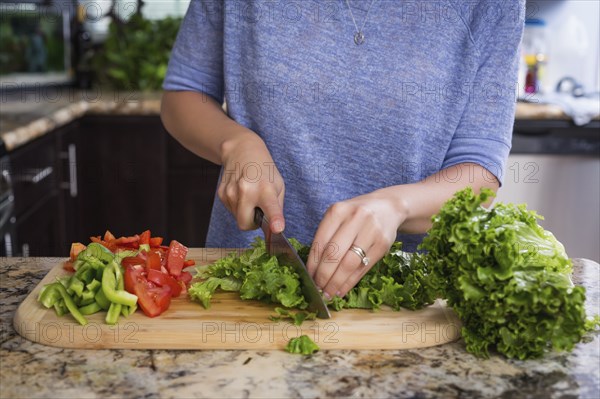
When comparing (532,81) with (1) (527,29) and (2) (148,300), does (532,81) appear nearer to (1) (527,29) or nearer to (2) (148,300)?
(1) (527,29)

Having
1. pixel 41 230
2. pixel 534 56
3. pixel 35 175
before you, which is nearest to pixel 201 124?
pixel 35 175

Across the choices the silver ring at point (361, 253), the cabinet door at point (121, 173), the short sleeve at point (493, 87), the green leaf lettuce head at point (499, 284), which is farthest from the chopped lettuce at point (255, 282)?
the cabinet door at point (121, 173)

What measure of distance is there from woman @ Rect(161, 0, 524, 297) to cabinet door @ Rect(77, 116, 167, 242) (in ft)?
5.73

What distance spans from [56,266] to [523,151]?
2445 mm

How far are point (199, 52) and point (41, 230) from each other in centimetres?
144

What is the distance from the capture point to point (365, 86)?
5.16 ft

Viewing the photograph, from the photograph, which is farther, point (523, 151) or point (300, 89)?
point (523, 151)

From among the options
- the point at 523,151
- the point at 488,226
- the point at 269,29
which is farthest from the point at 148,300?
the point at 523,151

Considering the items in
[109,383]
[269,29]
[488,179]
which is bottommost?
[109,383]

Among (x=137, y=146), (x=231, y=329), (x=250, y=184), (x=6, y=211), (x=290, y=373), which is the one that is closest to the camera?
(x=290, y=373)

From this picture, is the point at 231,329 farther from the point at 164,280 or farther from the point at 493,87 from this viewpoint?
the point at 493,87

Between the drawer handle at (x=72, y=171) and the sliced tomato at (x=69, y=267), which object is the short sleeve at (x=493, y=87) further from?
the drawer handle at (x=72, y=171)

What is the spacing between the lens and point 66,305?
3.84ft

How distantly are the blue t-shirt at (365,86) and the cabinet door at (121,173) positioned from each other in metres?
1.79
